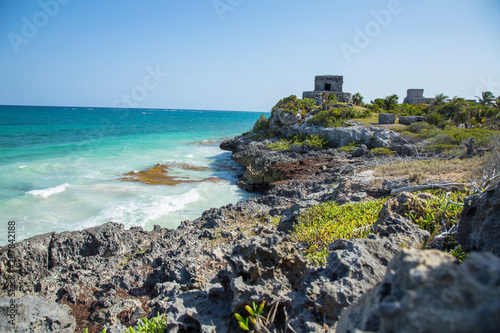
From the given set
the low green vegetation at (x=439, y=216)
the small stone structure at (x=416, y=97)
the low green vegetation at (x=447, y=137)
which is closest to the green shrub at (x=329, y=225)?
the low green vegetation at (x=439, y=216)

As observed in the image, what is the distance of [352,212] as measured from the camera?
6.98m

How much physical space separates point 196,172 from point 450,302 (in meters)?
23.5

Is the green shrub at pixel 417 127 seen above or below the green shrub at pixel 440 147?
above

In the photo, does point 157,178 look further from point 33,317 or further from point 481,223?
point 481,223

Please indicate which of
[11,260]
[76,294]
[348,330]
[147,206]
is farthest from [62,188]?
[348,330]

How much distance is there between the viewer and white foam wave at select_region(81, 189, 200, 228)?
1268 cm

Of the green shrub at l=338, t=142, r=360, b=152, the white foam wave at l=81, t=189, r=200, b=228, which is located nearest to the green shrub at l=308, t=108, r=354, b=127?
the green shrub at l=338, t=142, r=360, b=152

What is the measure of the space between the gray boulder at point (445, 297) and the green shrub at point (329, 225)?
10.9 feet

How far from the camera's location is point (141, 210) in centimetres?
1409

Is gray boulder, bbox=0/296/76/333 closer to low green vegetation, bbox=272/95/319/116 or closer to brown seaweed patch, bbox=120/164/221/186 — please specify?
brown seaweed patch, bbox=120/164/221/186

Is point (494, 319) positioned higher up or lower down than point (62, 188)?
higher up

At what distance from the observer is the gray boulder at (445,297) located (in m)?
1.05

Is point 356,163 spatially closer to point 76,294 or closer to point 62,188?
point 76,294

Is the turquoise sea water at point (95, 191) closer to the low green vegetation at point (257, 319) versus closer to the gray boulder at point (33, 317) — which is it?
the gray boulder at point (33, 317)
